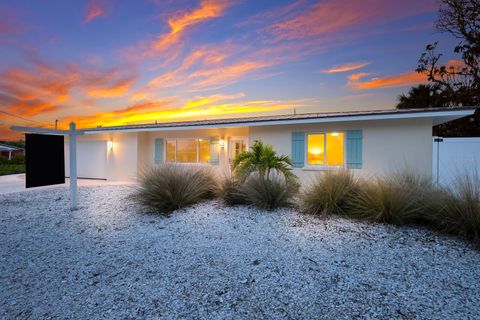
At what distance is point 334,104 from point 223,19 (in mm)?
7047

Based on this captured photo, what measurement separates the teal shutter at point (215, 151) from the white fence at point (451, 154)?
8.56 m

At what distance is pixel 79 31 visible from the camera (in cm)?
966

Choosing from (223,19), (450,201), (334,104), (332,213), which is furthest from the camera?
(334,104)

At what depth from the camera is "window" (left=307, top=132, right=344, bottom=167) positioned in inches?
387

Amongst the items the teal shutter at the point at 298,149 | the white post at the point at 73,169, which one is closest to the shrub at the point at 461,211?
the teal shutter at the point at 298,149

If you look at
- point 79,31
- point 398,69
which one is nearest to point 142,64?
point 79,31

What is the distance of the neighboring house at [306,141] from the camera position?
28.2 feet

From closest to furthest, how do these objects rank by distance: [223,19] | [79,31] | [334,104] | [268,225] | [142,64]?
[268,225] < [223,19] < [79,31] < [142,64] < [334,104]

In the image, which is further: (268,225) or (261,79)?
(261,79)

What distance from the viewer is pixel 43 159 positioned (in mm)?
7172

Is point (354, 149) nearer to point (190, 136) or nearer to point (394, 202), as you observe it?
point (394, 202)

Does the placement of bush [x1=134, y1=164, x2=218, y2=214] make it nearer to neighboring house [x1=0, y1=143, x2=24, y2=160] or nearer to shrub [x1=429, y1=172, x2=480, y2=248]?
shrub [x1=429, y1=172, x2=480, y2=248]

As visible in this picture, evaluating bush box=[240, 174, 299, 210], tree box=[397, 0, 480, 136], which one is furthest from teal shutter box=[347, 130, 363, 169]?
tree box=[397, 0, 480, 136]

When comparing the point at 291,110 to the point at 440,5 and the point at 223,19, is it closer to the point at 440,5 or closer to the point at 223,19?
the point at 223,19
